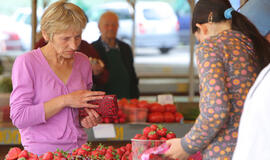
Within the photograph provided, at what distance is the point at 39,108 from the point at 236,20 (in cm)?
110

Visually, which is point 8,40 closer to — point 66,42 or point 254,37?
point 66,42

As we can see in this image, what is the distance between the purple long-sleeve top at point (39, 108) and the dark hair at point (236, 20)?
0.94 meters

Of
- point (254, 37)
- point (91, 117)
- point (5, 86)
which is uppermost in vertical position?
point (254, 37)

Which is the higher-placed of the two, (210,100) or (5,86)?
(210,100)

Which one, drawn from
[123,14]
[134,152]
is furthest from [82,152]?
[123,14]

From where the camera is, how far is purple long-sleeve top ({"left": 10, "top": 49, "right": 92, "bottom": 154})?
7.37 feet

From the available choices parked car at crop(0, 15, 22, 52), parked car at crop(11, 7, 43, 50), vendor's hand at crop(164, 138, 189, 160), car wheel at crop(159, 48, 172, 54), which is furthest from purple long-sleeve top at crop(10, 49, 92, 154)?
car wheel at crop(159, 48, 172, 54)

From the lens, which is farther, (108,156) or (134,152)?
(108,156)

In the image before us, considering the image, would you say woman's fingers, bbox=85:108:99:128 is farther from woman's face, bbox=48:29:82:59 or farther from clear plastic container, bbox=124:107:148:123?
clear plastic container, bbox=124:107:148:123

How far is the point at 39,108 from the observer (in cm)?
226

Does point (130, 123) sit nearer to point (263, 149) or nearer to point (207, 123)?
point (207, 123)

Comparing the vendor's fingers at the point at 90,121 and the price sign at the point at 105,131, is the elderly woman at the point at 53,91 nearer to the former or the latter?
the vendor's fingers at the point at 90,121

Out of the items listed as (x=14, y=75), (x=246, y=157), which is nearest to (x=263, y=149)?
(x=246, y=157)

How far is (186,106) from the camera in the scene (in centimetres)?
477
